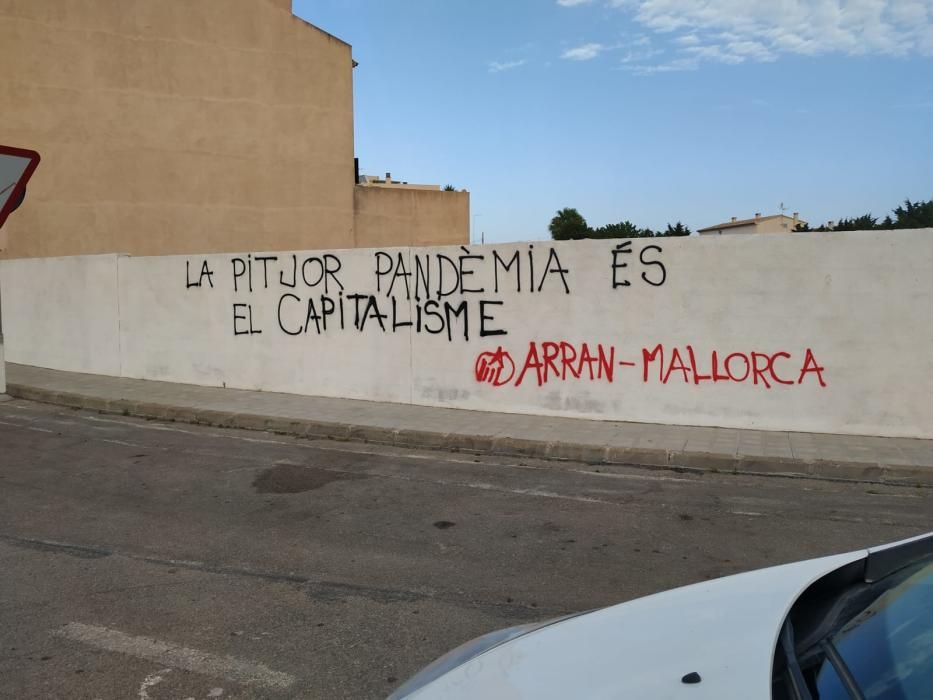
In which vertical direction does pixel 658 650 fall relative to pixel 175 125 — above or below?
below

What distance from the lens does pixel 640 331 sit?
9.19 m

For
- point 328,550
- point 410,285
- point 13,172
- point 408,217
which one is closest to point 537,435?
point 410,285

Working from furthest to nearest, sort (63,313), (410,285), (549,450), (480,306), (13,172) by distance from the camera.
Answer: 1. (63,313)
2. (13,172)
3. (410,285)
4. (480,306)
5. (549,450)

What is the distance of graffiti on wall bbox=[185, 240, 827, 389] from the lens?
896cm

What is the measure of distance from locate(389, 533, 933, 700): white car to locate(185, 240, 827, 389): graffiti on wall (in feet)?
21.9

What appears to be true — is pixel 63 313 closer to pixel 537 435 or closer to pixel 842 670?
pixel 537 435

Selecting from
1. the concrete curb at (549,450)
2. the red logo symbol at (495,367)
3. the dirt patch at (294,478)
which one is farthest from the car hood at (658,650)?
the red logo symbol at (495,367)

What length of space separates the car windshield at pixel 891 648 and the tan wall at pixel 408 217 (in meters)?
25.6

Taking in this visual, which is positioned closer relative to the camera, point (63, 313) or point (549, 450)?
point (549, 450)

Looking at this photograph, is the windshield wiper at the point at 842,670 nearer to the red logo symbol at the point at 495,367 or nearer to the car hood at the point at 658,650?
the car hood at the point at 658,650

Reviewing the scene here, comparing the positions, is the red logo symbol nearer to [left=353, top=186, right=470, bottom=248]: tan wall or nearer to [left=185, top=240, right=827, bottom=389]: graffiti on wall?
[left=185, top=240, right=827, bottom=389]: graffiti on wall

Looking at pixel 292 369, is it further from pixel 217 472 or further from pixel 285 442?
pixel 217 472

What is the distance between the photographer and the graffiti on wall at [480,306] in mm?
8961

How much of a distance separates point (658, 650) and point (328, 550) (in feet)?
11.8
